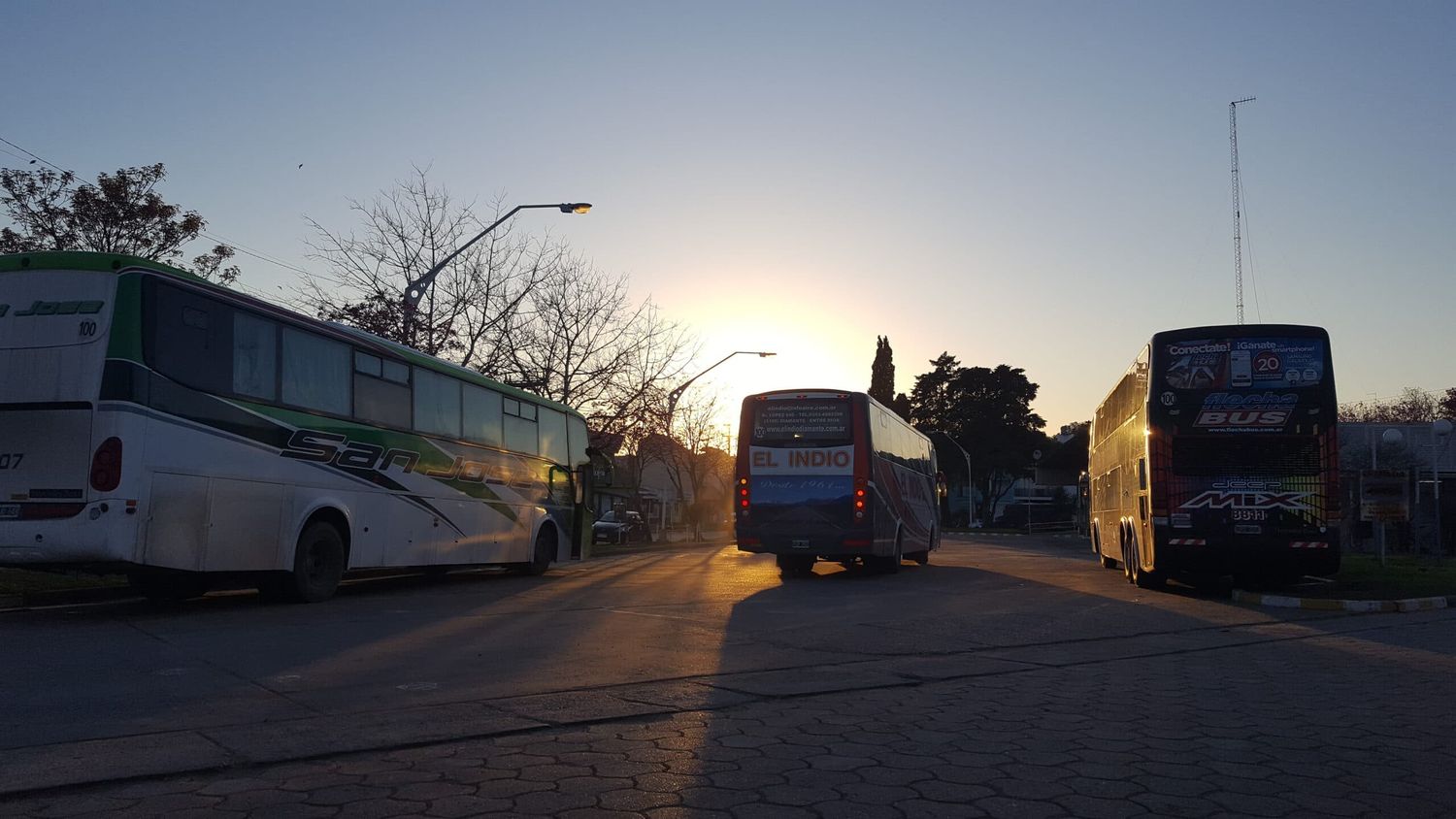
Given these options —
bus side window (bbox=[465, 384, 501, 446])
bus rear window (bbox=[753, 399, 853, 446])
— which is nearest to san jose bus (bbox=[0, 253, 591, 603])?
bus side window (bbox=[465, 384, 501, 446])

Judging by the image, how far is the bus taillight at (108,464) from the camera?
10.8 m

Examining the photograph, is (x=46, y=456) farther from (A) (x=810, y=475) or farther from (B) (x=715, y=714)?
(A) (x=810, y=475)

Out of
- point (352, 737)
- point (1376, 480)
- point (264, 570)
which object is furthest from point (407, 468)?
point (1376, 480)

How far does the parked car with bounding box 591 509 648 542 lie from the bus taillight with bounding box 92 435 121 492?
107 feet

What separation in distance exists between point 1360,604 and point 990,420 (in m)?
63.7

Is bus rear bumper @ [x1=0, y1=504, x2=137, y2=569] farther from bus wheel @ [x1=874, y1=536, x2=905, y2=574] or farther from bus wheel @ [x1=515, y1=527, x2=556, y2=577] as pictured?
bus wheel @ [x1=874, y1=536, x2=905, y2=574]

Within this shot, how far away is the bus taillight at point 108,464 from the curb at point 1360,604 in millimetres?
14896

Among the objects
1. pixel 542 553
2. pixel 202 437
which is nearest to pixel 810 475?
pixel 542 553

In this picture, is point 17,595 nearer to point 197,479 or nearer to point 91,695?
point 197,479

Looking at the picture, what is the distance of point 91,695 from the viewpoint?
7238 millimetres

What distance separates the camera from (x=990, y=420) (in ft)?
258

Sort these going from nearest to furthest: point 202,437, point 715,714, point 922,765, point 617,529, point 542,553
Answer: point 922,765, point 715,714, point 202,437, point 542,553, point 617,529

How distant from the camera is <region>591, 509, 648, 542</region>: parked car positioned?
47.0 metres

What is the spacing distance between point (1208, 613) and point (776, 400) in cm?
878
